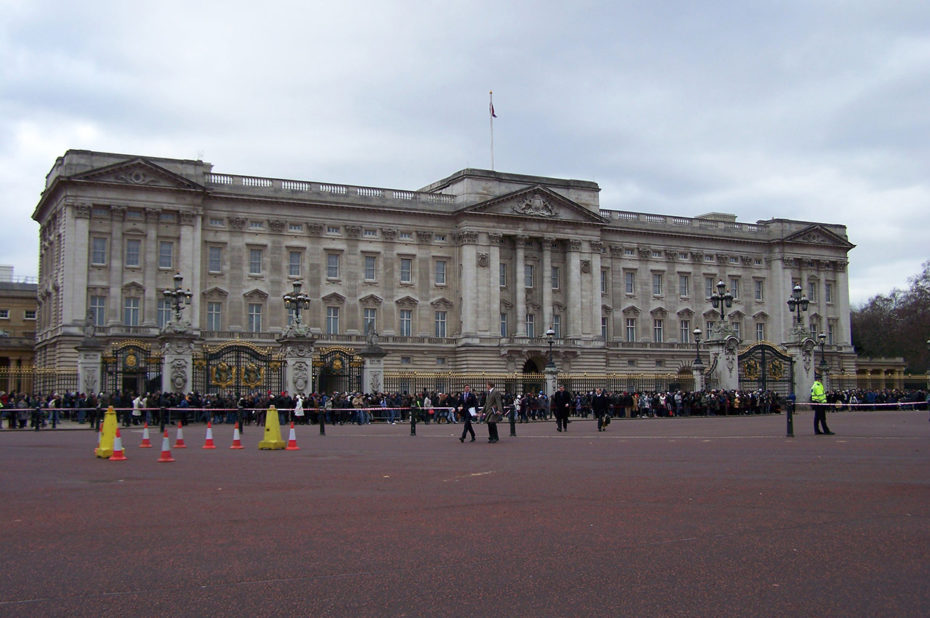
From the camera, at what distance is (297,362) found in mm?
41969

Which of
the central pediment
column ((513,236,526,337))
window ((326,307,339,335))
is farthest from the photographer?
column ((513,236,526,337))

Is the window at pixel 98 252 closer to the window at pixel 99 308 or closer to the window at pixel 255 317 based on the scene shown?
the window at pixel 99 308

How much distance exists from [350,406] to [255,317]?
2684cm

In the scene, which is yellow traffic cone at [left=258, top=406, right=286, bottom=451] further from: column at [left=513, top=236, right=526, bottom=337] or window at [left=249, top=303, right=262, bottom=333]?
column at [left=513, top=236, right=526, bottom=337]

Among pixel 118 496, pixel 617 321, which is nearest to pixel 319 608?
pixel 118 496

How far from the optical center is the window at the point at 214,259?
66500 millimetres

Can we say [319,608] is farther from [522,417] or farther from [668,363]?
[668,363]

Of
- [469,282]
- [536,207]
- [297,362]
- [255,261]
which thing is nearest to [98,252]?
[255,261]

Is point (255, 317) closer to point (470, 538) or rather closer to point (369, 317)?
point (369, 317)

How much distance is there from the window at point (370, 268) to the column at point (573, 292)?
14.8 m

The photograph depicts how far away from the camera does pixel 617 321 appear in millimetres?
79625

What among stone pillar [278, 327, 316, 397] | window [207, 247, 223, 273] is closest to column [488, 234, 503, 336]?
window [207, 247, 223, 273]

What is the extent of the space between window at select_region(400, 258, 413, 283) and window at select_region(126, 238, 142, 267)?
1814 centimetres

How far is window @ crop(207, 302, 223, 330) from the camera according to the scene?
66.0 metres
